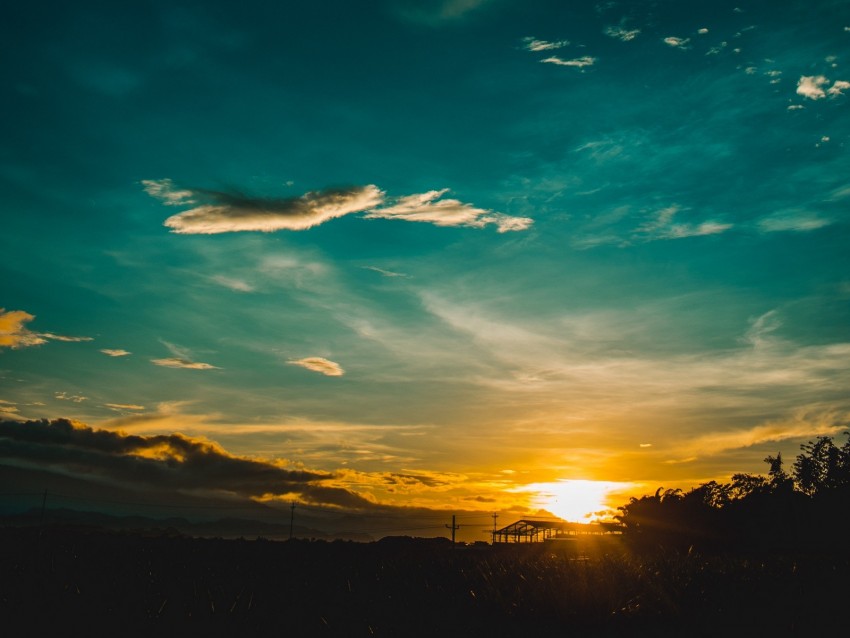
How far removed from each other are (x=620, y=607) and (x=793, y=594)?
785 cm

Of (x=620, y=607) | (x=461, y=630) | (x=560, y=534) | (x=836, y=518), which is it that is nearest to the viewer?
(x=461, y=630)

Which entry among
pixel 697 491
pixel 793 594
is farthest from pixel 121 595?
pixel 697 491

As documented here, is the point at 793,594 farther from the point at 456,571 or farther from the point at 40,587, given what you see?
the point at 40,587

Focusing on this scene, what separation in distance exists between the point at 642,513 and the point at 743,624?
170 feet

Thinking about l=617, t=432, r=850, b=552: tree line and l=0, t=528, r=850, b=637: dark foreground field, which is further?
l=617, t=432, r=850, b=552: tree line

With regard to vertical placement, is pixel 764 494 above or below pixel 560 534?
above

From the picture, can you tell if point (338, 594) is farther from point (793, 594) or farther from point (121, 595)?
point (793, 594)

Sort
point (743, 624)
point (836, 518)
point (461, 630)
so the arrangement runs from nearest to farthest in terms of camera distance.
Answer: point (461, 630), point (743, 624), point (836, 518)

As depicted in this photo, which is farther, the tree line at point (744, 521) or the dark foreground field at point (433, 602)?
the tree line at point (744, 521)

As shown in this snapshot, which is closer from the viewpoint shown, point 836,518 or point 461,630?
point 461,630

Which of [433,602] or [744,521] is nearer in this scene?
[433,602]

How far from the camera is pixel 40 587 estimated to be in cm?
1380

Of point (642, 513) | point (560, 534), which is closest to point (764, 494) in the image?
point (642, 513)

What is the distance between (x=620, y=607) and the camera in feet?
50.5
